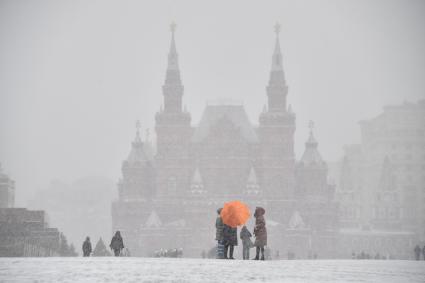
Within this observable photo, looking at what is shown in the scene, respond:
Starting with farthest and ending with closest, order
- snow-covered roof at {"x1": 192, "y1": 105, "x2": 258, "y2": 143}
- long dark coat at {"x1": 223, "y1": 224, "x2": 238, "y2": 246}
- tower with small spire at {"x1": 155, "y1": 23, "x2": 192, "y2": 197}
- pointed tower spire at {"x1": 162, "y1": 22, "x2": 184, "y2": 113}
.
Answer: snow-covered roof at {"x1": 192, "y1": 105, "x2": 258, "y2": 143}
pointed tower spire at {"x1": 162, "y1": 22, "x2": 184, "y2": 113}
tower with small spire at {"x1": 155, "y1": 23, "x2": 192, "y2": 197}
long dark coat at {"x1": 223, "y1": 224, "x2": 238, "y2": 246}

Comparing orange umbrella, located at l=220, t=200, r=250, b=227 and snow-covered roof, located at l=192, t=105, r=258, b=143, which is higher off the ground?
snow-covered roof, located at l=192, t=105, r=258, b=143

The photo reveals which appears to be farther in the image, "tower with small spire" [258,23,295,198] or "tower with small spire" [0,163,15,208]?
"tower with small spire" [258,23,295,198]

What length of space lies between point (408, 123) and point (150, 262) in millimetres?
154590

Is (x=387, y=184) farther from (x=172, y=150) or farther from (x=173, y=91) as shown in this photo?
(x=173, y=91)

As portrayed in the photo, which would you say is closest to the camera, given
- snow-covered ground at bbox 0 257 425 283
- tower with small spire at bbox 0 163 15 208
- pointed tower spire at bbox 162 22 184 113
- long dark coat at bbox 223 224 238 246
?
snow-covered ground at bbox 0 257 425 283

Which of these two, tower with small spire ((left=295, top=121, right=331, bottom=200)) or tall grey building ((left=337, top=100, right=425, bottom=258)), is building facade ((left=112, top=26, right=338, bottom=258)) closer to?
tower with small spire ((left=295, top=121, right=331, bottom=200))

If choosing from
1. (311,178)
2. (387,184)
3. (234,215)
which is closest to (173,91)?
(311,178)

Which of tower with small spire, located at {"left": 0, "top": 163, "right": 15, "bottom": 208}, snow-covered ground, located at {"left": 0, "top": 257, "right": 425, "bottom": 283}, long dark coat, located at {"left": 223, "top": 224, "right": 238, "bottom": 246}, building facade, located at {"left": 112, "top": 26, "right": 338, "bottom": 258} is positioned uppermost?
building facade, located at {"left": 112, "top": 26, "right": 338, "bottom": 258}

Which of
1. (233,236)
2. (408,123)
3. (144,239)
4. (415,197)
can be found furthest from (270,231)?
(233,236)

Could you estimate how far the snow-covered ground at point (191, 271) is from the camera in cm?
2744

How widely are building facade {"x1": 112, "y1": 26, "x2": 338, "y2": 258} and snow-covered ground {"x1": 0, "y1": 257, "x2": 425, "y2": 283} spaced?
90.0 meters

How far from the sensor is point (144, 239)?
12038cm

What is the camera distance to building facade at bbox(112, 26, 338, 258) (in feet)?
406

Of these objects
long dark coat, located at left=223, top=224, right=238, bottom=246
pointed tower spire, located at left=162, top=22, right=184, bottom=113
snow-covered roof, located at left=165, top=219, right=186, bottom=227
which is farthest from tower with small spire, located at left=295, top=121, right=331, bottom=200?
long dark coat, located at left=223, top=224, right=238, bottom=246
